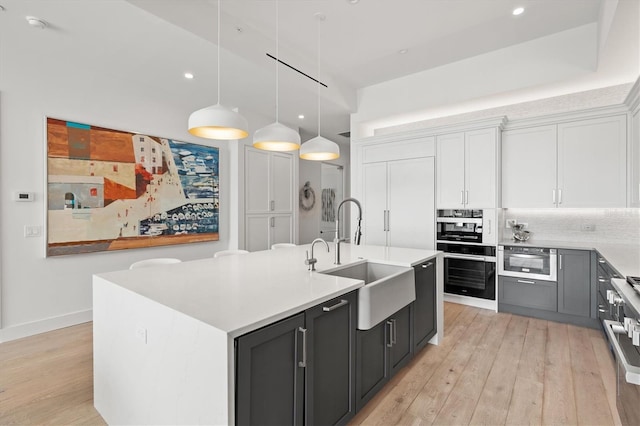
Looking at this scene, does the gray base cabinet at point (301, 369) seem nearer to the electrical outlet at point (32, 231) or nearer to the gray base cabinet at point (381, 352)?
the gray base cabinet at point (381, 352)

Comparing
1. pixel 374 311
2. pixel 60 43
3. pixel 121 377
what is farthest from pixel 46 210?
pixel 374 311

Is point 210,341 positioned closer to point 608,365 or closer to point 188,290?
point 188,290

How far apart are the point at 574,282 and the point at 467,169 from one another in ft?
5.77

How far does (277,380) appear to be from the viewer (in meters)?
1.26

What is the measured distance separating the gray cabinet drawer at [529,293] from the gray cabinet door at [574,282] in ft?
0.24

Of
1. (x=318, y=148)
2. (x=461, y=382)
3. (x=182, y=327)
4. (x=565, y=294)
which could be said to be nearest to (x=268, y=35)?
(x=318, y=148)

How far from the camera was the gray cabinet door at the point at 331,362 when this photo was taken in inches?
56.2

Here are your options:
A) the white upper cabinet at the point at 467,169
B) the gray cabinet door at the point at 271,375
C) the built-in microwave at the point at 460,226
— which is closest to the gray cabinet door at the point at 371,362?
the gray cabinet door at the point at 271,375

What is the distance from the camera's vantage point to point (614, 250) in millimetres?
3104

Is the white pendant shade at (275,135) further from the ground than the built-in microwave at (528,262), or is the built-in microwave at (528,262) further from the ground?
the white pendant shade at (275,135)

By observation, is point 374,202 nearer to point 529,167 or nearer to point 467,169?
point 467,169

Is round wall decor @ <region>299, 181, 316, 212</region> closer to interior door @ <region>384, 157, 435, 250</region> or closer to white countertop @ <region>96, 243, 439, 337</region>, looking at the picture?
interior door @ <region>384, 157, 435, 250</region>

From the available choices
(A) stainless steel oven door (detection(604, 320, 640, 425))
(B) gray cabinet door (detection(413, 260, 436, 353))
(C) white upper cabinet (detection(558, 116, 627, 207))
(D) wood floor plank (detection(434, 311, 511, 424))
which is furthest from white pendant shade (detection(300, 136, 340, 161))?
(C) white upper cabinet (detection(558, 116, 627, 207))

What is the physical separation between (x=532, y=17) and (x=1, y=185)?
572cm
